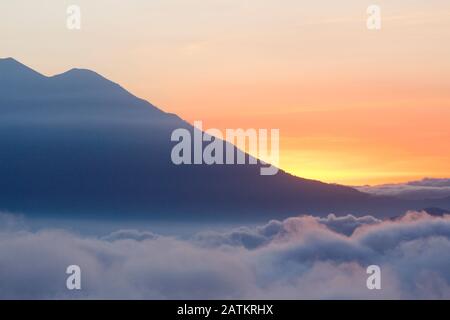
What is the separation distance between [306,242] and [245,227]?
3534 millimetres

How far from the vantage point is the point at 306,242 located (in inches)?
1724

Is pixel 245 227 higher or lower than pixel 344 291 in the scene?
higher

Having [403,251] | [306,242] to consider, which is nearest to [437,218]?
[403,251]

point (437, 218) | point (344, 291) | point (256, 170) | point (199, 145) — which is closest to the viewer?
point (199, 145)

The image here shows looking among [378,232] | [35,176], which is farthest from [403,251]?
[35,176]

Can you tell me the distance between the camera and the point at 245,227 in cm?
4222

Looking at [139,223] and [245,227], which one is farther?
[139,223]

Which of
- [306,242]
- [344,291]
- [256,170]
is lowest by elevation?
[344,291]

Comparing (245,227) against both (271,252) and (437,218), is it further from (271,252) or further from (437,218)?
(437,218)

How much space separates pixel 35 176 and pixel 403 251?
26.5 meters

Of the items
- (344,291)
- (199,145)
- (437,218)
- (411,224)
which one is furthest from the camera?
(411,224)

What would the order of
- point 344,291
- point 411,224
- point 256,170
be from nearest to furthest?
point 344,291
point 411,224
point 256,170

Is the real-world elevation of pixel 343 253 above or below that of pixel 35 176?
below

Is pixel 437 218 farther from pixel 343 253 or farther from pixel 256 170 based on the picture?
pixel 256 170
